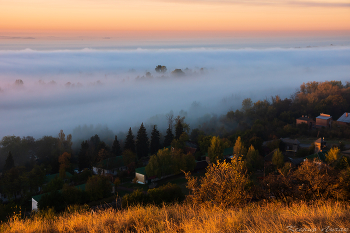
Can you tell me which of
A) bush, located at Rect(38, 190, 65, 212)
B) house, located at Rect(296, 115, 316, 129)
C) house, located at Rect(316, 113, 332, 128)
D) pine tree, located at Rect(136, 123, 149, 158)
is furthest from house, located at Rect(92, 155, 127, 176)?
house, located at Rect(316, 113, 332, 128)

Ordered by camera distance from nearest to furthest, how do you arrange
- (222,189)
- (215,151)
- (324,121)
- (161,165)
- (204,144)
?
(222,189), (161,165), (215,151), (204,144), (324,121)

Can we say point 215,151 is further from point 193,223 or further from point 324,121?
point 193,223

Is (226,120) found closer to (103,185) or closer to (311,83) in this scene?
(311,83)

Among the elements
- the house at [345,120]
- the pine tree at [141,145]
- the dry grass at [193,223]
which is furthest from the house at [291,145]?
the dry grass at [193,223]

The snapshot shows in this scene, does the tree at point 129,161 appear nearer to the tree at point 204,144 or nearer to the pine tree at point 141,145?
the pine tree at point 141,145

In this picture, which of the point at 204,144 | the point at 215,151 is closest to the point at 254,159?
the point at 215,151

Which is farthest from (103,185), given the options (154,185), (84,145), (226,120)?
(226,120)

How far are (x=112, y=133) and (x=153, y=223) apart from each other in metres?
50.3

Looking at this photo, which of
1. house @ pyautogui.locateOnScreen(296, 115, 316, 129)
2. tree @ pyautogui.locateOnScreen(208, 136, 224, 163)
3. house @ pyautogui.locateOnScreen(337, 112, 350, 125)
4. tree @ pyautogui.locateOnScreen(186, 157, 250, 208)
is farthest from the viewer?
house @ pyautogui.locateOnScreen(296, 115, 316, 129)

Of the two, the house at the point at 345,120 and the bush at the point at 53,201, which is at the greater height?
the house at the point at 345,120

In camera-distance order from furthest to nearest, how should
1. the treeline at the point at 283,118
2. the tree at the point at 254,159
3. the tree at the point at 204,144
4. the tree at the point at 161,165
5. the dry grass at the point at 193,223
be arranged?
the treeline at the point at 283,118
the tree at the point at 204,144
the tree at the point at 254,159
the tree at the point at 161,165
the dry grass at the point at 193,223

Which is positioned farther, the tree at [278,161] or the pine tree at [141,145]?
the pine tree at [141,145]

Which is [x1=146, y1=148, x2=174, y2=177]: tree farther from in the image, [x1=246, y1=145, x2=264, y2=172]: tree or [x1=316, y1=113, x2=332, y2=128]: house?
[x1=316, y1=113, x2=332, y2=128]: house

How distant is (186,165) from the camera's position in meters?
27.0
